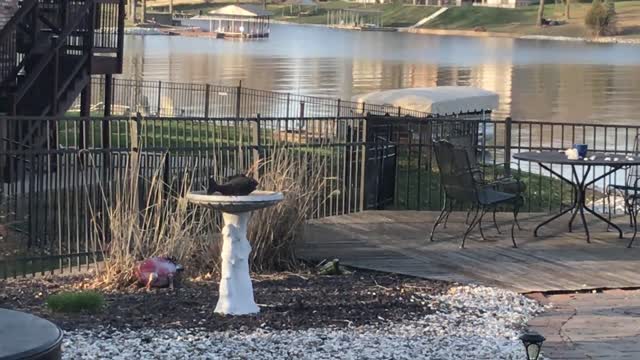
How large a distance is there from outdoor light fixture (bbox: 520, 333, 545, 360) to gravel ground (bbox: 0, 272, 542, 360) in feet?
2.53

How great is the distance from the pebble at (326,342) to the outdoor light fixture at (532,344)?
756mm

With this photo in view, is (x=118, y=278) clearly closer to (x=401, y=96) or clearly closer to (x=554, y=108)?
(x=401, y=96)

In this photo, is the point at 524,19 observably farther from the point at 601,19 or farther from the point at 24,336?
the point at 24,336

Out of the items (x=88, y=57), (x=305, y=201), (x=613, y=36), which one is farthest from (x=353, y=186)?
(x=613, y=36)

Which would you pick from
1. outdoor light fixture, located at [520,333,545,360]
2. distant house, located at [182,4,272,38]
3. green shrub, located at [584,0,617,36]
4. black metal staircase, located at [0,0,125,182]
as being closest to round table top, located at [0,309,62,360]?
outdoor light fixture, located at [520,333,545,360]

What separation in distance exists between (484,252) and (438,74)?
40687 mm

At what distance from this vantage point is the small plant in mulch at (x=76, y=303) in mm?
6609

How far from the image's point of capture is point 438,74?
49031 mm

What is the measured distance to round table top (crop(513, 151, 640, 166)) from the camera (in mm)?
9258

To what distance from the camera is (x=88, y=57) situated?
16.7 m

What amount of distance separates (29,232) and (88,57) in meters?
7.78

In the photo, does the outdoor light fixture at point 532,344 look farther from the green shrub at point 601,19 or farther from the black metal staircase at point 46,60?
the green shrub at point 601,19

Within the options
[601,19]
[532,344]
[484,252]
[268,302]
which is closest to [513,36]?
[601,19]

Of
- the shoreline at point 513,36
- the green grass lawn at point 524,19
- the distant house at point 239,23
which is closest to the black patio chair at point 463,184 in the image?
the distant house at point 239,23
